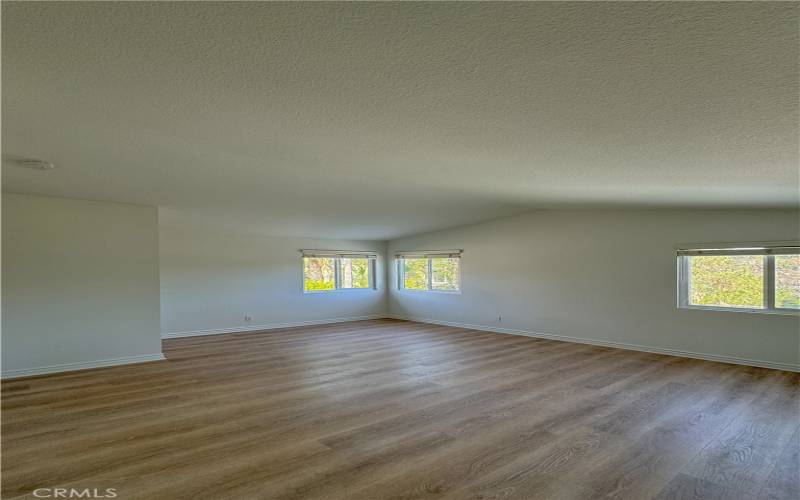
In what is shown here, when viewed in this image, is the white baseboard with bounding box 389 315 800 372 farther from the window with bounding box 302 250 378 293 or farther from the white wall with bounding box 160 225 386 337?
the white wall with bounding box 160 225 386 337

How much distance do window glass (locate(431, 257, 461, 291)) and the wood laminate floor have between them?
10.7 ft

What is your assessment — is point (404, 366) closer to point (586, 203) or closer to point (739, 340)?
point (586, 203)

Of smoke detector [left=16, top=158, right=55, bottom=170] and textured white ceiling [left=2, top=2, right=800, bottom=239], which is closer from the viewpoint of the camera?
textured white ceiling [left=2, top=2, right=800, bottom=239]

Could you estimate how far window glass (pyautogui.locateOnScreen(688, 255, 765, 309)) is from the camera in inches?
205

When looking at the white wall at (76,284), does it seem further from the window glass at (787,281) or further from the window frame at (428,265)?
the window glass at (787,281)

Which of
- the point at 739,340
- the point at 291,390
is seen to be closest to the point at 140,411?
the point at 291,390

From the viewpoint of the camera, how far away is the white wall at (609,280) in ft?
16.8

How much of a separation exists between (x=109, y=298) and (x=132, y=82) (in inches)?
168

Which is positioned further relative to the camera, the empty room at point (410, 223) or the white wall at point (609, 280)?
the white wall at point (609, 280)

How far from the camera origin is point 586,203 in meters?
5.70

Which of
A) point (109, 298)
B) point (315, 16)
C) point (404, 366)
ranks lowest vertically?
point (404, 366)

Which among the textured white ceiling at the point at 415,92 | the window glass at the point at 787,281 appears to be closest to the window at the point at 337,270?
the textured white ceiling at the point at 415,92

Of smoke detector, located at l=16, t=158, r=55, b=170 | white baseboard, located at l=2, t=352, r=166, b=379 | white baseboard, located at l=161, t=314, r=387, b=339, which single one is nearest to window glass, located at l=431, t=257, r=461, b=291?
white baseboard, located at l=161, t=314, r=387, b=339

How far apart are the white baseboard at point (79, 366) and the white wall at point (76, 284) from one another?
0.01 meters
